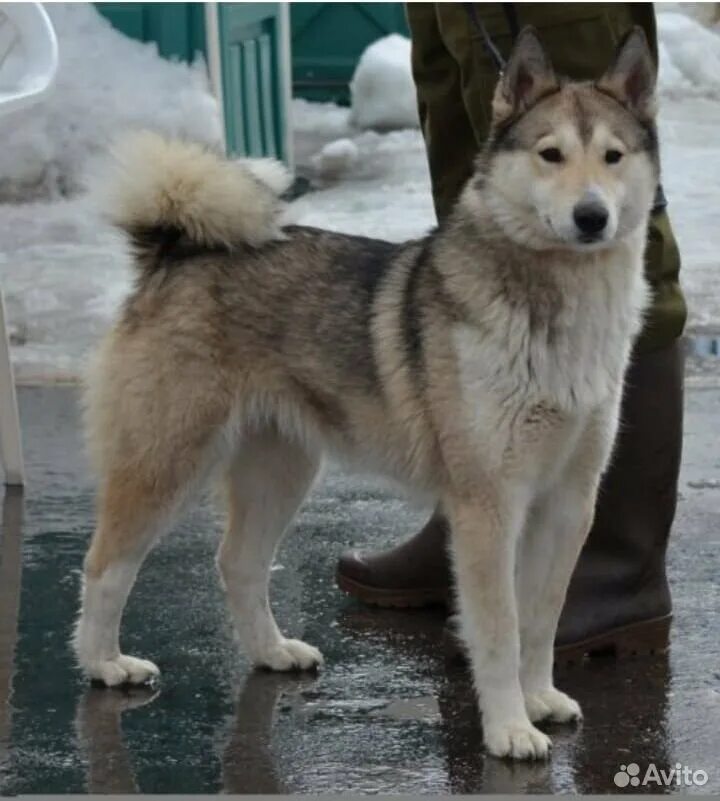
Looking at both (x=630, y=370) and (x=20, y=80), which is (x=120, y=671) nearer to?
(x=630, y=370)

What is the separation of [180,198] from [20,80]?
5.10ft

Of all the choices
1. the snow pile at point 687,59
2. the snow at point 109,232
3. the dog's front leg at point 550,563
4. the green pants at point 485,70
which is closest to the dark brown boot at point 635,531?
the green pants at point 485,70

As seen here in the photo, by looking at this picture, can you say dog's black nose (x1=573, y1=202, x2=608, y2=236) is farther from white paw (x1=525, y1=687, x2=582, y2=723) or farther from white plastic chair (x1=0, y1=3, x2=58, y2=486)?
white plastic chair (x1=0, y1=3, x2=58, y2=486)

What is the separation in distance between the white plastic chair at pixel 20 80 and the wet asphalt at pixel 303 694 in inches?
12.0

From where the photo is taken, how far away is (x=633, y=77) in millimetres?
3225

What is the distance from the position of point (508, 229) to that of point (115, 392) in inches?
35.6

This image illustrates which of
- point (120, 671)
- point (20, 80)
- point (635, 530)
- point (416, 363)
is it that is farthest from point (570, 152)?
→ point (20, 80)

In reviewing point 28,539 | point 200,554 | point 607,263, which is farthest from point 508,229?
point 28,539

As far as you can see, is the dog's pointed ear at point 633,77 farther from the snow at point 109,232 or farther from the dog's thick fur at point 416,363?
the snow at point 109,232

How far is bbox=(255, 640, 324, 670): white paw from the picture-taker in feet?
12.1

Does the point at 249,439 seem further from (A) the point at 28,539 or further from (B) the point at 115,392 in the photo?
(A) the point at 28,539

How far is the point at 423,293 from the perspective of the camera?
333cm

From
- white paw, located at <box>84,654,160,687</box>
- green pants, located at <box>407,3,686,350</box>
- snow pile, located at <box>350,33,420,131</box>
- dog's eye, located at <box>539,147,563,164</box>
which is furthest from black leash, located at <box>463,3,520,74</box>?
snow pile, located at <box>350,33,420,131</box>

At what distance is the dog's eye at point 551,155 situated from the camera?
3.10 m
